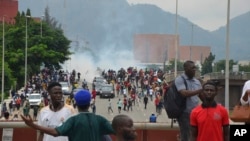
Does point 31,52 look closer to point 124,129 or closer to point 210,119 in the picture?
point 210,119

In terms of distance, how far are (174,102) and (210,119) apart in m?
1.01

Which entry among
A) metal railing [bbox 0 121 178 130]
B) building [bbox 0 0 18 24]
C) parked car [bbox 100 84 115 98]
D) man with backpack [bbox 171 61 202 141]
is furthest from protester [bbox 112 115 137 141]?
building [bbox 0 0 18 24]

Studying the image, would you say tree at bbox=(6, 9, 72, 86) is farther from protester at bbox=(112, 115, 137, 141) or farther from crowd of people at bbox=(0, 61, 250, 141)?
protester at bbox=(112, 115, 137, 141)

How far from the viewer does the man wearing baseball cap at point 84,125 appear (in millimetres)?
6758

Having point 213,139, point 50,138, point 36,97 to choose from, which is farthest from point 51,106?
point 36,97

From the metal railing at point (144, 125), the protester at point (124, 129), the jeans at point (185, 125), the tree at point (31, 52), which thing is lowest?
the metal railing at point (144, 125)

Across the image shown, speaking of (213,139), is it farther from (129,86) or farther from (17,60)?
(17,60)

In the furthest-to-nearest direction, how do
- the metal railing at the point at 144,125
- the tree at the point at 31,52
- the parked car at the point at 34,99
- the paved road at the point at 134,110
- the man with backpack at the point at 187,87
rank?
1. the tree at the point at 31,52
2. the parked car at the point at 34,99
3. the paved road at the point at 134,110
4. the metal railing at the point at 144,125
5. the man with backpack at the point at 187,87

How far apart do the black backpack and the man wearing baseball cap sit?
5.62 ft

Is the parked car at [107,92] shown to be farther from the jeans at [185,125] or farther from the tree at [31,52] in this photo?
the jeans at [185,125]

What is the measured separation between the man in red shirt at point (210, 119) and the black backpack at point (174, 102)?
0.81 m

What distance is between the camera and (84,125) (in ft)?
22.2

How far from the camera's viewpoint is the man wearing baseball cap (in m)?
6.76

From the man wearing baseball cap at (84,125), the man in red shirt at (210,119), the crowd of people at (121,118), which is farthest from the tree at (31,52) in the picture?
the man wearing baseball cap at (84,125)
